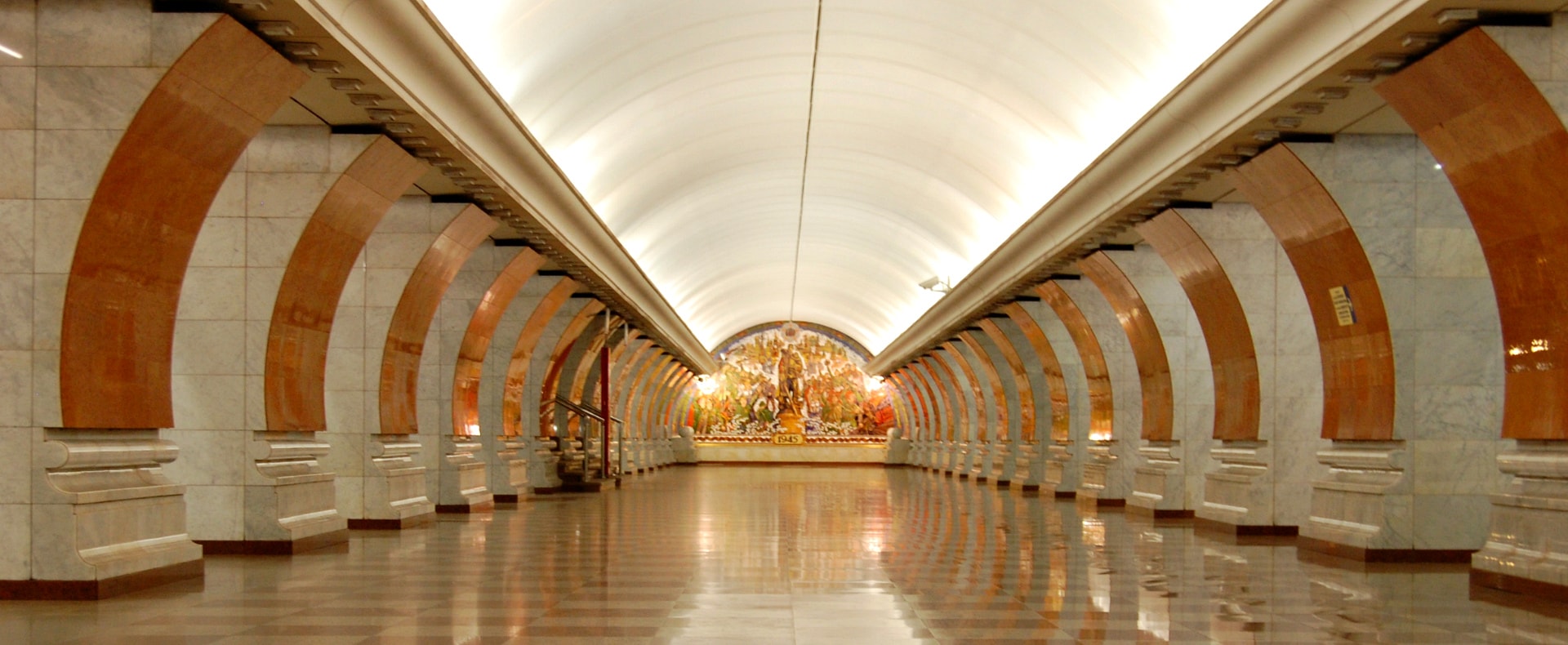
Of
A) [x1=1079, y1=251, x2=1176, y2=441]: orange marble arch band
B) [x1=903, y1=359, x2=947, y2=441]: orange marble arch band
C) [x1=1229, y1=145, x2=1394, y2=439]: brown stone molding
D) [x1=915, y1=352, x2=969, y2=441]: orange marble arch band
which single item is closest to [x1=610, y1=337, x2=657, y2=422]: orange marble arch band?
[x1=915, y1=352, x2=969, y2=441]: orange marble arch band

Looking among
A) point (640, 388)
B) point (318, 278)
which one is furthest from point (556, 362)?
point (640, 388)

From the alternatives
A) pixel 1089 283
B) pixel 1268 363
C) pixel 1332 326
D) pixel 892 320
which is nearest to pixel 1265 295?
pixel 1268 363

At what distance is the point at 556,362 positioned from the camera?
2489cm

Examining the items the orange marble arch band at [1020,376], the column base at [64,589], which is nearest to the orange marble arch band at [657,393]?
the orange marble arch band at [1020,376]

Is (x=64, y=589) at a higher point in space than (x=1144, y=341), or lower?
lower

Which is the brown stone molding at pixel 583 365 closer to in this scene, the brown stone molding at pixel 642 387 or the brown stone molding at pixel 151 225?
the brown stone molding at pixel 642 387

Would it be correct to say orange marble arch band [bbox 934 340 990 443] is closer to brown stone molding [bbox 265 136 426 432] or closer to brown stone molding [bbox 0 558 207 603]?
brown stone molding [bbox 265 136 426 432]

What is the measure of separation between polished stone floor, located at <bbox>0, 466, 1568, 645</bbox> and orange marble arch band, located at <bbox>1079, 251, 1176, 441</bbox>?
3.58m

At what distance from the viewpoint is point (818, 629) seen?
283 inches

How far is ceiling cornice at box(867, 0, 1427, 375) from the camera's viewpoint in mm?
9188

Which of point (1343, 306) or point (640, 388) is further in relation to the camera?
point (640, 388)

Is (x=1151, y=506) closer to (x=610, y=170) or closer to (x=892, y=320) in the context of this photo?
(x=610, y=170)

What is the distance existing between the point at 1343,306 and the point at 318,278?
9.04m

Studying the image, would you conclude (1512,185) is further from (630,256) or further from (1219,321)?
(630,256)
